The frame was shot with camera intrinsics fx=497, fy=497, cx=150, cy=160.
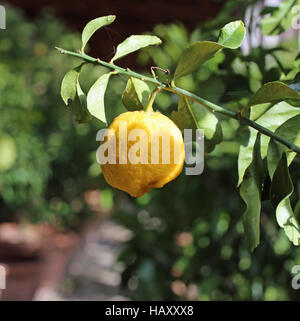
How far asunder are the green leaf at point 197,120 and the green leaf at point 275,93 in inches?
1.8

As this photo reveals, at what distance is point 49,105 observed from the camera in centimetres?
254

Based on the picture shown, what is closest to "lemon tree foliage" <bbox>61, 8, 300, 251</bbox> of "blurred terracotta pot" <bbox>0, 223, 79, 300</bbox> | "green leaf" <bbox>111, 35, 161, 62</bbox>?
"green leaf" <bbox>111, 35, 161, 62</bbox>

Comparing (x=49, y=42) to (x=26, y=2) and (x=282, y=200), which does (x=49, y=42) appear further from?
(x=282, y=200)

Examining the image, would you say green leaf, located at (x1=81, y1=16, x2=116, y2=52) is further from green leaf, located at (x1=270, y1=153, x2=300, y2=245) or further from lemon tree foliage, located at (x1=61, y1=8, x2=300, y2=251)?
green leaf, located at (x1=270, y1=153, x2=300, y2=245)

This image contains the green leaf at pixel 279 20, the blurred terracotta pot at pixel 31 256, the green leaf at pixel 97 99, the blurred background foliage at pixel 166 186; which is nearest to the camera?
the green leaf at pixel 97 99

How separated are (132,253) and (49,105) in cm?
130

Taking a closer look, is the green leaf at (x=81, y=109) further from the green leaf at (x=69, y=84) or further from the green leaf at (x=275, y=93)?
the green leaf at (x=275, y=93)

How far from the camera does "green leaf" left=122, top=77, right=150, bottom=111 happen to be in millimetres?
453

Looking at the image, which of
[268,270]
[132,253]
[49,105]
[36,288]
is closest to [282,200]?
[268,270]

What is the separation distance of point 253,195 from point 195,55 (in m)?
0.14

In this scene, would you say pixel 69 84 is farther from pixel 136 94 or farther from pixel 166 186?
pixel 166 186

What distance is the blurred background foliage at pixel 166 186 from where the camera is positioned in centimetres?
78

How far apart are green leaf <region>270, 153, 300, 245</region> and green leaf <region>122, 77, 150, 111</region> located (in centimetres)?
14

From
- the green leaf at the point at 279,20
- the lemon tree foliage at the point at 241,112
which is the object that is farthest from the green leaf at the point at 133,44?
the green leaf at the point at 279,20
